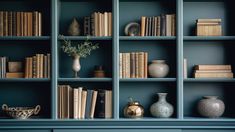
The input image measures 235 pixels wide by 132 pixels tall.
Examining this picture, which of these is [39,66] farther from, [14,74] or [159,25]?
[159,25]

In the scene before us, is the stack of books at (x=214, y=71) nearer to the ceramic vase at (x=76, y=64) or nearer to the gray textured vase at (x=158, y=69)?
the gray textured vase at (x=158, y=69)

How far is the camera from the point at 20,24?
171 inches

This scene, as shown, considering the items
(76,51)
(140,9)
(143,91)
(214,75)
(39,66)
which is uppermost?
(140,9)

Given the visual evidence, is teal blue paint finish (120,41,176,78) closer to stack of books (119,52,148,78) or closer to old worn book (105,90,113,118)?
stack of books (119,52,148,78)

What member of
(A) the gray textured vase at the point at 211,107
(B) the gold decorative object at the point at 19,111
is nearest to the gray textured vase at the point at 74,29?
(B) the gold decorative object at the point at 19,111

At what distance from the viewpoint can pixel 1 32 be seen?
4340mm

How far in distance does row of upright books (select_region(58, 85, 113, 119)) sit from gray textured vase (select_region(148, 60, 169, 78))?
1.73 ft

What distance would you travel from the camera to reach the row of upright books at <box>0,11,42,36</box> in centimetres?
434

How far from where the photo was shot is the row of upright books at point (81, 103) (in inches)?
170

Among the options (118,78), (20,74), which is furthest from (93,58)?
(20,74)

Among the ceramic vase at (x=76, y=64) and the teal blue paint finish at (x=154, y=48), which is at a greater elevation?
the teal blue paint finish at (x=154, y=48)

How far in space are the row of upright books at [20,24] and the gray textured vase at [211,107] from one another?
1973 mm

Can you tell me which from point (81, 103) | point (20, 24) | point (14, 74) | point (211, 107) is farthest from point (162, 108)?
point (20, 24)

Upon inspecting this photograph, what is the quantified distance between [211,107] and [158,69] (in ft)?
2.33
